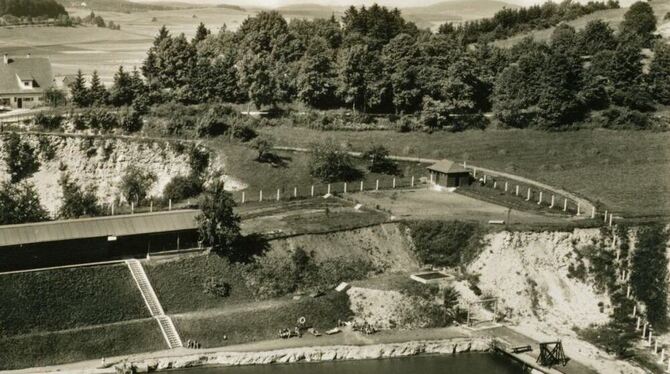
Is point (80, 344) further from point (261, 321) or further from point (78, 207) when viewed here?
point (78, 207)

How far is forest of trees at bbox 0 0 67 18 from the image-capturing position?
146m

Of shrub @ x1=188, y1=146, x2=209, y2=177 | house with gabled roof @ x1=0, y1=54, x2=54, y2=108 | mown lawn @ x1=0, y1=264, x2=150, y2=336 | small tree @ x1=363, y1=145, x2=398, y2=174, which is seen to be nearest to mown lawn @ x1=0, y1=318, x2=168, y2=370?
mown lawn @ x1=0, y1=264, x2=150, y2=336

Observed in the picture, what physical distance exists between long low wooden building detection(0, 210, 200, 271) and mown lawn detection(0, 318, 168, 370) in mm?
6117

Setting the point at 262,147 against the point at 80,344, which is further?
the point at 262,147

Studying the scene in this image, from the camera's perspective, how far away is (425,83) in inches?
3413

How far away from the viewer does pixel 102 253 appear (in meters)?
51.8

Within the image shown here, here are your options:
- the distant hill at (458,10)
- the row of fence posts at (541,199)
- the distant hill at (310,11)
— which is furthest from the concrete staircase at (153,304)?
the distant hill at (458,10)

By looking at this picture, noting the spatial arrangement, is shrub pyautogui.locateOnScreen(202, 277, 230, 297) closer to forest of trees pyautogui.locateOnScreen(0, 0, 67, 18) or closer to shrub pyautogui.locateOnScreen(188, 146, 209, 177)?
shrub pyautogui.locateOnScreen(188, 146, 209, 177)

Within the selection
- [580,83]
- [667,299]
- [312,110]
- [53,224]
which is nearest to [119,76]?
[312,110]

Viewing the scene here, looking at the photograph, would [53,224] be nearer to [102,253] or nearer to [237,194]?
[102,253]

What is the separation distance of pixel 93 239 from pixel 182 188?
19861 mm

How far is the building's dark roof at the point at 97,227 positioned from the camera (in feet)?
161

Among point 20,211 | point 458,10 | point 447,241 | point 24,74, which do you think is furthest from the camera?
point 458,10

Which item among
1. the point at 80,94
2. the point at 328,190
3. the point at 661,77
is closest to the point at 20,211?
the point at 328,190
